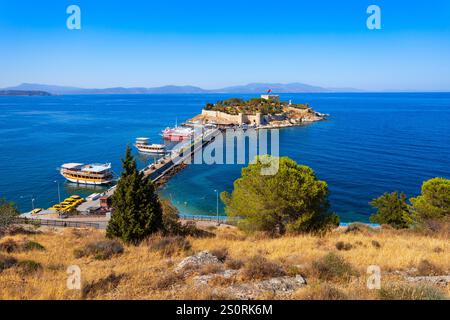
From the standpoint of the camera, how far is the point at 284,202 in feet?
57.6

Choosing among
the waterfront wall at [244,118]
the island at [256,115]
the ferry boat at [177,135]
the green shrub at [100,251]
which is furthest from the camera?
the island at [256,115]

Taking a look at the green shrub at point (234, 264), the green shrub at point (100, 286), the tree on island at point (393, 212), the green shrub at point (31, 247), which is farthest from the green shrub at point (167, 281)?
the tree on island at point (393, 212)

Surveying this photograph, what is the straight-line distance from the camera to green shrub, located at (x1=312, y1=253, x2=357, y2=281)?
8883 millimetres

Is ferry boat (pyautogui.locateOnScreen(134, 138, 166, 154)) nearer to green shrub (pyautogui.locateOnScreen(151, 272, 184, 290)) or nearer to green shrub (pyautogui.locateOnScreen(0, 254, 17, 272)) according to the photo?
green shrub (pyautogui.locateOnScreen(0, 254, 17, 272))

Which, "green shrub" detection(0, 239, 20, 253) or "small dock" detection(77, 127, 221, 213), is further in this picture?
"small dock" detection(77, 127, 221, 213)

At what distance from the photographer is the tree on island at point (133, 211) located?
1559cm

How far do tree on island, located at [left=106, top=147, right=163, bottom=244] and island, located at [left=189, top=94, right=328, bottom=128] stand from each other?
308ft

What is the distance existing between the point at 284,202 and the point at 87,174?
41333 millimetres

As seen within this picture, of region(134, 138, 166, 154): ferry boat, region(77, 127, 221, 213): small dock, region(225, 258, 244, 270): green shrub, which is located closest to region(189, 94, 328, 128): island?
region(77, 127, 221, 213): small dock

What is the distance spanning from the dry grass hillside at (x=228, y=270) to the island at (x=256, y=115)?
97.4 meters

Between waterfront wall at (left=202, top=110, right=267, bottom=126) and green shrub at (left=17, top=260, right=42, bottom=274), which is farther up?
waterfront wall at (left=202, top=110, right=267, bottom=126)

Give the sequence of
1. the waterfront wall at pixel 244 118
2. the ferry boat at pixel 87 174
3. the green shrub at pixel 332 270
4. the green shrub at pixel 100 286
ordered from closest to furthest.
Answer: the green shrub at pixel 100 286 < the green shrub at pixel 332 270 < the ferry boat at pixel 87 174 < the waterfront wall at pixel 244 118

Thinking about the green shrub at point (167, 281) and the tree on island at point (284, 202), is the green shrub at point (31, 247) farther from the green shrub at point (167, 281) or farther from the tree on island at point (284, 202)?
the tree on island at point (284, 202)
